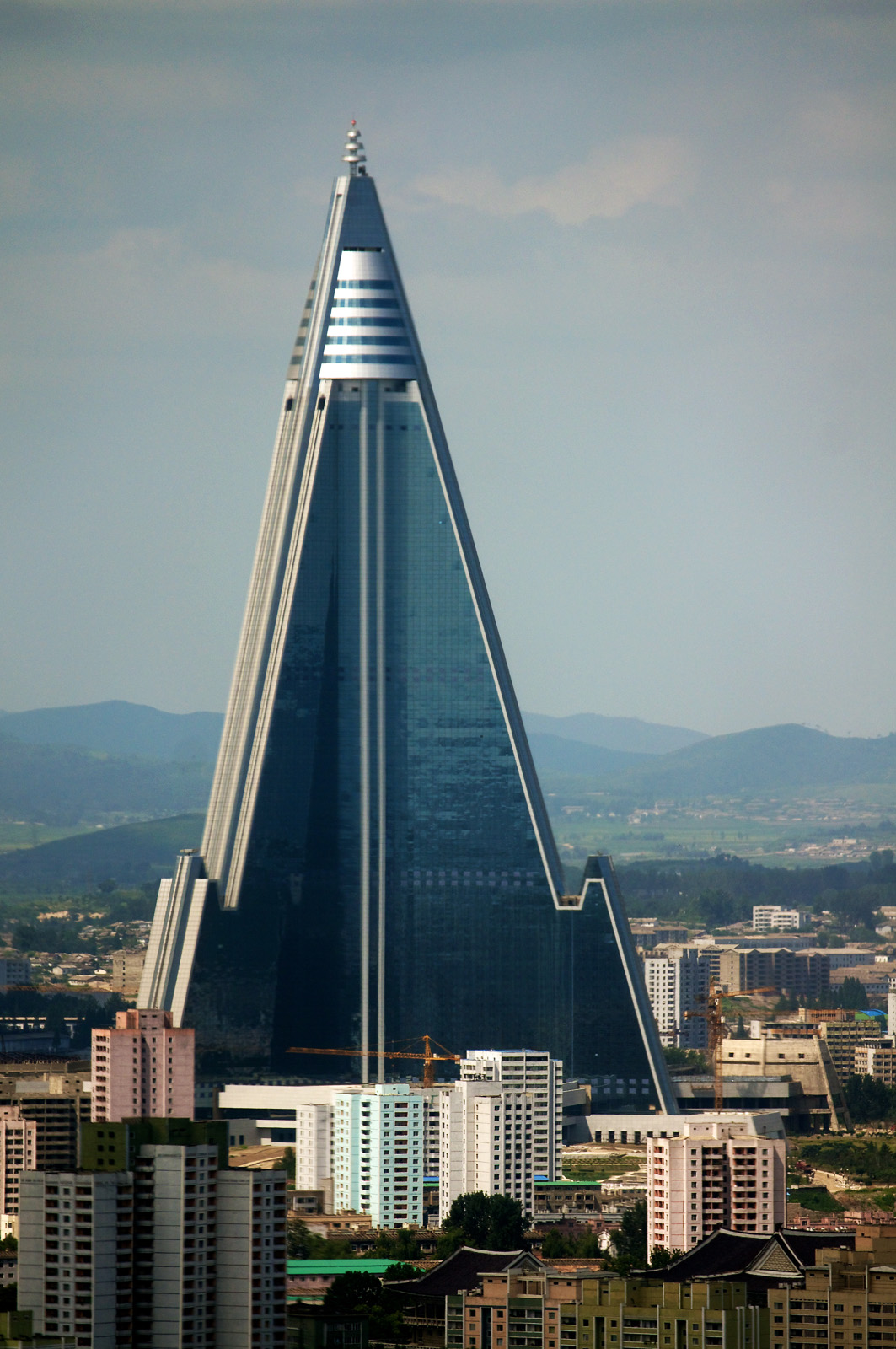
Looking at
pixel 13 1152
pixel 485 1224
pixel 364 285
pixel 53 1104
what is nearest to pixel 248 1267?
pixel 485 1224

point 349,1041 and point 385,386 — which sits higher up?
point 385,386

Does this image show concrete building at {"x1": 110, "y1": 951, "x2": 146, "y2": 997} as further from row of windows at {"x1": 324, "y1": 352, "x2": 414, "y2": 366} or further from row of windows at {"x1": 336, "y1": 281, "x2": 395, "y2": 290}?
row of windows at {"x1": 336, "y1": 281, "x2": 395, "y2": 290}

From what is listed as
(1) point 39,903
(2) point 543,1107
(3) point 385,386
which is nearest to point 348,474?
(3) point 385,386

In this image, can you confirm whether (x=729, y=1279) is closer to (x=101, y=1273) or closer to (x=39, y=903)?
(x=101, y=1273)

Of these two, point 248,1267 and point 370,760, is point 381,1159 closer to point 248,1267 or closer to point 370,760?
point 370,760

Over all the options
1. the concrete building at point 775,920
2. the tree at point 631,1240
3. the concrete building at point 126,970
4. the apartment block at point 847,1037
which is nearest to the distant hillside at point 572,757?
the concrete building at point 775,920

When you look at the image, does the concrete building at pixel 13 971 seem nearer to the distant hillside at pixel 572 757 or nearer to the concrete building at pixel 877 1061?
the concrete building at pixel 877 1061

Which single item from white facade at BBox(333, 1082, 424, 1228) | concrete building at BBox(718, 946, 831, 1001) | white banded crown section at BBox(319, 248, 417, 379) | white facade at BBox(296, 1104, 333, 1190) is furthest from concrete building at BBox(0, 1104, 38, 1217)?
concrete building at BBox(718, 946, 831, 1001)
